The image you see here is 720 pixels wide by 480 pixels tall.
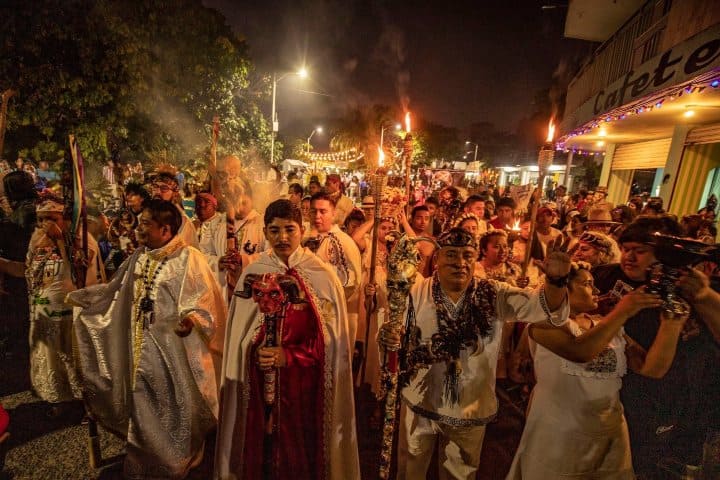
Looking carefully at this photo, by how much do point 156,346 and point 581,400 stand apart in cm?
368

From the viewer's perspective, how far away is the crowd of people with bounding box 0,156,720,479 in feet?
8.18

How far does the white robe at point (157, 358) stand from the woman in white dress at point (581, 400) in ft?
9.76

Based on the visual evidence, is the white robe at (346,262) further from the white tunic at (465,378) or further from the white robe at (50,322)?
the white robe at (50,322)

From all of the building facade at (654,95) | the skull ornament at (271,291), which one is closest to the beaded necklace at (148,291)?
the skull ornament at (271,291)

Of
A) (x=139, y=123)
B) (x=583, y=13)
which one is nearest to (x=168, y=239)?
(x=139, y=123)

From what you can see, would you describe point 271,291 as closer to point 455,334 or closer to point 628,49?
point 455,334

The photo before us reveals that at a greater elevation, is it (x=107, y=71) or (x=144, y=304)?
(x=107, y=71)

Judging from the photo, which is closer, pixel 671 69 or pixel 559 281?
pixel 559 281

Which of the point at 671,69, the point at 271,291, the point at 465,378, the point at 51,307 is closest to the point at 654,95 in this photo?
the point at 671,69

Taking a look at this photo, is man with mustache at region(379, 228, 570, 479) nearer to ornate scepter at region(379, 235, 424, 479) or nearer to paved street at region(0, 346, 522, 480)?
ornate scepter at region(379, 235, 424, 479)

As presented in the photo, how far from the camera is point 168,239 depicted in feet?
11.5

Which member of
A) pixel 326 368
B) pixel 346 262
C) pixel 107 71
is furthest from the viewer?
pixel 107 71

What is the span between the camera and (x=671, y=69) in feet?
21.0

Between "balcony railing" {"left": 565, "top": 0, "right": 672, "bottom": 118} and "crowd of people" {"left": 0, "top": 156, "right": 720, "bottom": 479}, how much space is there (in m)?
9.85
